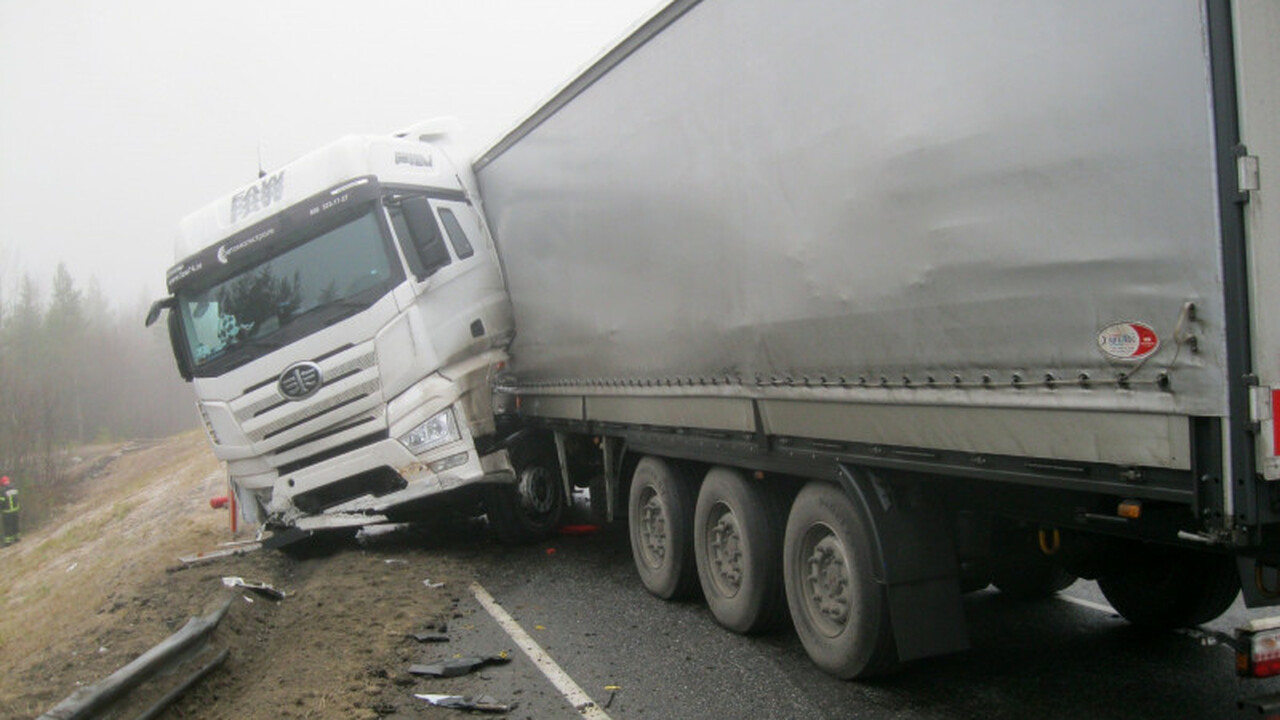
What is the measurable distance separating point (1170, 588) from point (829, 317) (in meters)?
2.23

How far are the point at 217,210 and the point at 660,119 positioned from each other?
16.5 ft


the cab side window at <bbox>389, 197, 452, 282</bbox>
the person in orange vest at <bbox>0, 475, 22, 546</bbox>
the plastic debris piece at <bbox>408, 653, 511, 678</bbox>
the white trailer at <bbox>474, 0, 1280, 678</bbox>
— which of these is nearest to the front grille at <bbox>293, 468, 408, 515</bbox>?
the cab side window at <bbox>389, 197, 452, 282</bbox>

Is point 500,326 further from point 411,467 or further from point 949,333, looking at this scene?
point 949,333

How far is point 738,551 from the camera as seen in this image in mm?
5996

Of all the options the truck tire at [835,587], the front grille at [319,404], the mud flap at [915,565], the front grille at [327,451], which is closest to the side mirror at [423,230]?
the front grille at [319,404]

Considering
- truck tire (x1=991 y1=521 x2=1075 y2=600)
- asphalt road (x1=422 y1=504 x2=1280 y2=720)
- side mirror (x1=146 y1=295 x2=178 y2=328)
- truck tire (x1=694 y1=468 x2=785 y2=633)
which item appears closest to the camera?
truck tire (x1=991 y1=521 x2=1075 y2=600)

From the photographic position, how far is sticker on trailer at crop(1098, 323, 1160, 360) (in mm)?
2992

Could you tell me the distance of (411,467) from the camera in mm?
8641

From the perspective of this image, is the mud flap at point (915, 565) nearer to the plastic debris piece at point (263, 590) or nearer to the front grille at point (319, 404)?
the front grille at point (319, 404)

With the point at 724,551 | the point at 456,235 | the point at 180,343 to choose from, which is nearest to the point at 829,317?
the point at 724,551

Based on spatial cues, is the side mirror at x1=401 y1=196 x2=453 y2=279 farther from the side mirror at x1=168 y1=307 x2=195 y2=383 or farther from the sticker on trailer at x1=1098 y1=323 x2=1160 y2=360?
the sticker on trailer at x1=1098 y1=323 x2=1160 y2=360

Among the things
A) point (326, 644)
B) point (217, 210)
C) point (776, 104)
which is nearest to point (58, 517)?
point (217, 210)

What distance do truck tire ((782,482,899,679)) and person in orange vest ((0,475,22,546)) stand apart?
2945cm

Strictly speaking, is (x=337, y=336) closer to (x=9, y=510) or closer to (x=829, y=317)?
(x=829, y=317)
